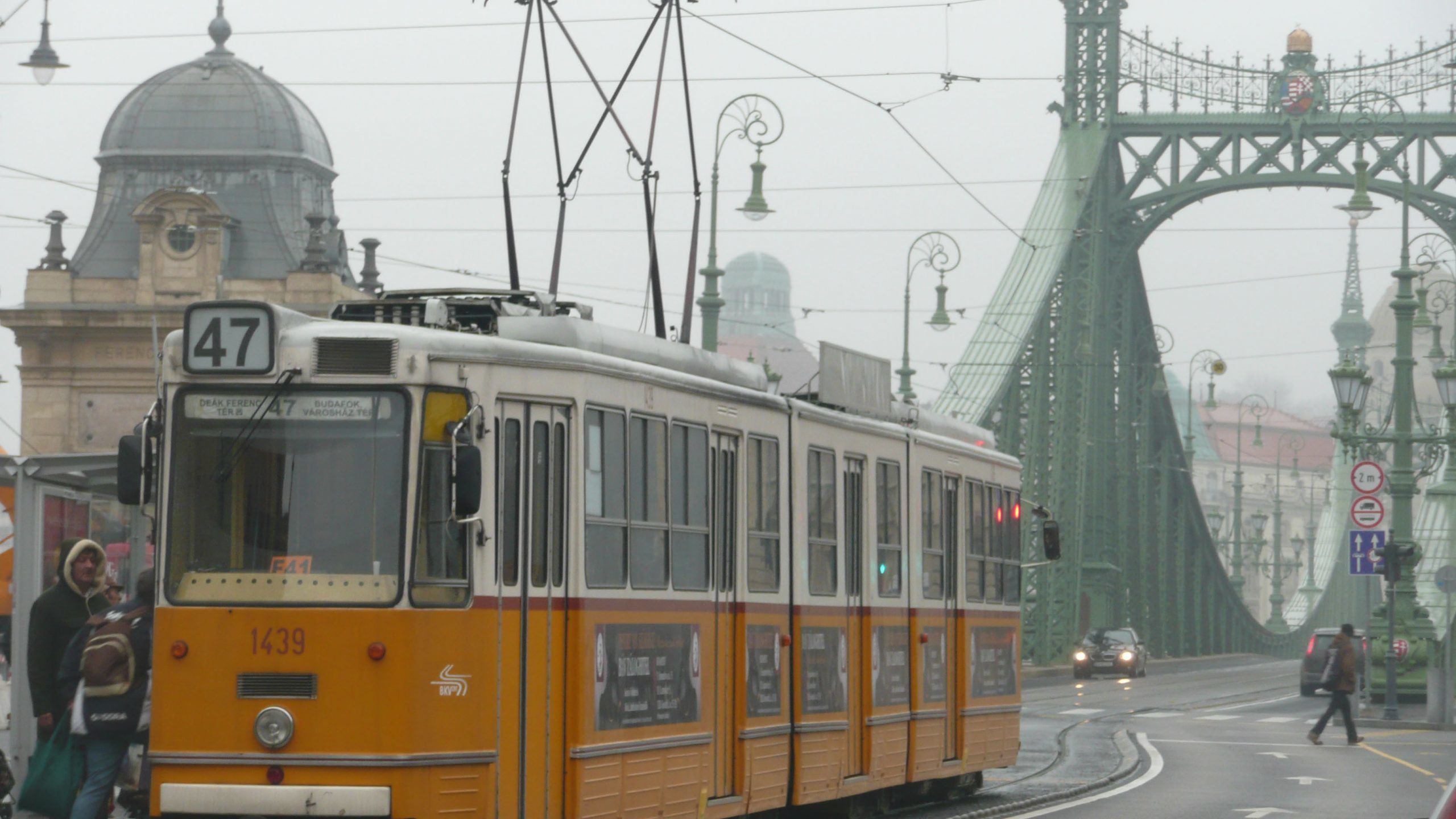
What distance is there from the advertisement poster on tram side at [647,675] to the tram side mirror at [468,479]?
1.43m

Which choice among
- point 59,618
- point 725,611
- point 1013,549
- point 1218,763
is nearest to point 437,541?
point 59,618

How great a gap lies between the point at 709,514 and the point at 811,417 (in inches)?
70.2

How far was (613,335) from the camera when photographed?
37.1 feet

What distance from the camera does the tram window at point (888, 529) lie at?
48.2 ft

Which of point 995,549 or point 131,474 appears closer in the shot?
point 131,474

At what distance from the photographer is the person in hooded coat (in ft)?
36.5

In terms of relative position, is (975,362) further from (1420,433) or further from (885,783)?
(885,783)

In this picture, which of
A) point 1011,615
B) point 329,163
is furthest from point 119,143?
point 1011,615

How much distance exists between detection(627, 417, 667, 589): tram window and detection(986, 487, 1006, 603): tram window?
19.9 feet

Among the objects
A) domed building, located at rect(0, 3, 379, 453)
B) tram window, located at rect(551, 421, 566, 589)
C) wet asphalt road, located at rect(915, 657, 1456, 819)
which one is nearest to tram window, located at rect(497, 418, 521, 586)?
tram window, located at rect(551, 421, 566, 589)

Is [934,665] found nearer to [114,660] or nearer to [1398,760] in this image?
[114,660]

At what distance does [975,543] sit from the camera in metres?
16.8

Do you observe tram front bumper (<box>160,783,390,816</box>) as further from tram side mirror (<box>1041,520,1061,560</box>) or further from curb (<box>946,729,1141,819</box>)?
tram side mirror (<box>1041,520,1061,560</box>)

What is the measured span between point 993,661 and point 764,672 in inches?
194
